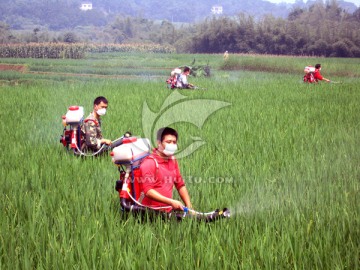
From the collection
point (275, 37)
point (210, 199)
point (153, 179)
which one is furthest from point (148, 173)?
point (275, 37)

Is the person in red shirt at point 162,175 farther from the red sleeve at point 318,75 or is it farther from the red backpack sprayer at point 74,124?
the red sleeve at point 318,75

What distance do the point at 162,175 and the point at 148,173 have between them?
89 mm

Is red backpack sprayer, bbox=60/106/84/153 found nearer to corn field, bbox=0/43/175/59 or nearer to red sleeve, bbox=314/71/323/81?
red sleeve, bbox=314/71/323/81

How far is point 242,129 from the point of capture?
5.77m

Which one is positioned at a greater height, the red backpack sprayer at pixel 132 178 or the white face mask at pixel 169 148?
the white face mask at pixel 169 148

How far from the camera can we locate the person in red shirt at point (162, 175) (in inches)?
101

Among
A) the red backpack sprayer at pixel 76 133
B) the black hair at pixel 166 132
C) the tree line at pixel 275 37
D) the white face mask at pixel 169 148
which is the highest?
the tree line at pixel 275 37

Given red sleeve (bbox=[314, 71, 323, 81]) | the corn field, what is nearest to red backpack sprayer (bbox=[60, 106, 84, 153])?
red sleeve (bbox=[314, 71, 323, 81])

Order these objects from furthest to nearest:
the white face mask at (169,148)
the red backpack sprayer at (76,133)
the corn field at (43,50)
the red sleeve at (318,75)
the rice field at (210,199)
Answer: the corn field at (43,50) < the red sleeve at (318,75) < the red backpack sprayer at (76,133) < the white face mask at (169,148) < the rice field at (210,199)

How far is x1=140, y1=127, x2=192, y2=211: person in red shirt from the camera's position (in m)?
2.57

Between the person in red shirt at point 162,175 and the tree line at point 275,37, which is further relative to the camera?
the tree line at point 275,37

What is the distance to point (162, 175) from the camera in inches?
104

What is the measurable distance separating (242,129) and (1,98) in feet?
18.6

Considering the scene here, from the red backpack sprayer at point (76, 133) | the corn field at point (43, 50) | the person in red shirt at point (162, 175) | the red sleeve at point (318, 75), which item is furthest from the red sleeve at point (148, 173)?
the corn field at point (43, 50)
